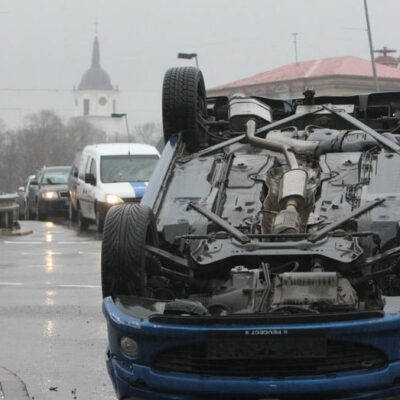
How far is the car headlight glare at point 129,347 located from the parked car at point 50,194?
2543 centimetres

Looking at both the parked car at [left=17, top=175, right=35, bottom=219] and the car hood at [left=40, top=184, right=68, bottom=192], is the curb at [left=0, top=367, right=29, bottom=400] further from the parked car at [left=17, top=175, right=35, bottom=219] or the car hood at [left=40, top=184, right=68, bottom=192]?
the parked car at [left=17, top=175, right=35, bottom=219]

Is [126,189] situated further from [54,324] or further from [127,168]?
[54,324]

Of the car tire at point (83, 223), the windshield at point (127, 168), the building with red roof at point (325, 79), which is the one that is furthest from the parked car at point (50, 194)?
the building with red roof at point (325, 79)

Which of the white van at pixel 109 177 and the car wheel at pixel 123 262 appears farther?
the white van at pixel 109 177

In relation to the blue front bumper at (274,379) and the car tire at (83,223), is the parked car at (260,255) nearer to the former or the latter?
the blue front bumper at (274,379)

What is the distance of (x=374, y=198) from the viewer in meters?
7.60

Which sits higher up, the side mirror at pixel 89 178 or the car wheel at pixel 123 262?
the car wheel at pixel 123 262

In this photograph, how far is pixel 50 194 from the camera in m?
31.5

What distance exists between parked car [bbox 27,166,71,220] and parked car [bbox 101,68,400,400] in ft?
71.8

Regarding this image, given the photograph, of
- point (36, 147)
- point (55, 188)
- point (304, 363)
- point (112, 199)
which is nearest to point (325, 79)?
point (36, 147)

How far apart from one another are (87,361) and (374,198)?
2702 millimetres

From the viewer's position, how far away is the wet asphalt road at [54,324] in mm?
8062

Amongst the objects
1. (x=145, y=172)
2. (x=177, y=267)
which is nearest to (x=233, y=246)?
(x=177, y=267)

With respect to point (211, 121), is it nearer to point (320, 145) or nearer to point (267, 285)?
point (320, 145)
